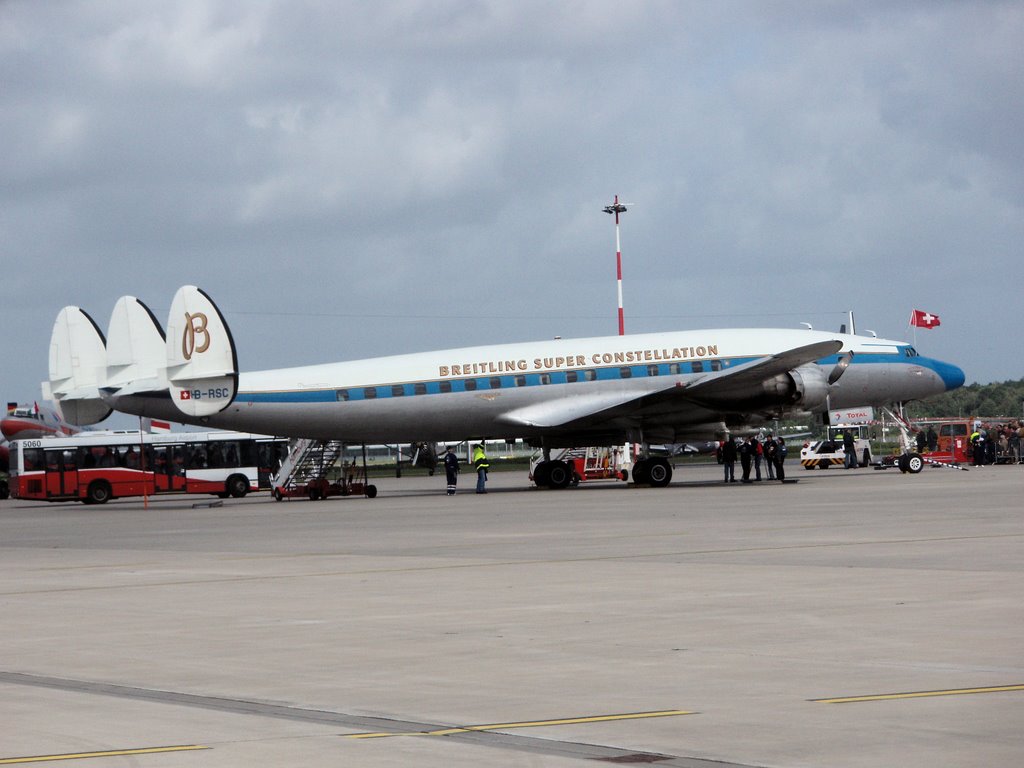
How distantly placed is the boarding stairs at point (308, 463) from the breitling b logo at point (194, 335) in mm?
7983

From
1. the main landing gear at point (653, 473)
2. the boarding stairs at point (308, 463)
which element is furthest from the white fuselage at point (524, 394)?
the boarding stairs at point (308, 463)

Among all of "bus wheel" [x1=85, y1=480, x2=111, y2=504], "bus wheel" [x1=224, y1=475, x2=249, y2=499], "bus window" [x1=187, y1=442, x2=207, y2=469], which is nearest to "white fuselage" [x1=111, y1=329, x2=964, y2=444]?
"bus wheel" [x1=85, y1=480, x2=111, y2=504]

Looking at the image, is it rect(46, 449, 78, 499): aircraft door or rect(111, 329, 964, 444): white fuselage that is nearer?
rect(111, 329, 964, 444): white fuselage

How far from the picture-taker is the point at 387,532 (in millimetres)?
27328

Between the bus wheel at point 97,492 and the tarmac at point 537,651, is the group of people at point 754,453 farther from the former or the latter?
the bus wheel at point 97,492

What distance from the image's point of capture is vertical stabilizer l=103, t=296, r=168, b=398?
45281 millimetres

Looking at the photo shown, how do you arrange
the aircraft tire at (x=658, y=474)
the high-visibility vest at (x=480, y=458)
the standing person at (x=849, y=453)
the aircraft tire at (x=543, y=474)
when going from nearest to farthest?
the aircraft tire at (x=658, y=474) < the high-visibility vest at (x=480, y=458) < the aircraft tire at (x=543, y=474) < the standing person at (x=849, y=453)

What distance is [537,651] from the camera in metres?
11.1

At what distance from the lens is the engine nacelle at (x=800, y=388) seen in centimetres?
4297

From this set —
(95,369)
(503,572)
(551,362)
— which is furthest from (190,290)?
(503,572)

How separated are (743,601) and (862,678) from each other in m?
4.44

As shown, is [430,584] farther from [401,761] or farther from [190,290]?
[190,290]

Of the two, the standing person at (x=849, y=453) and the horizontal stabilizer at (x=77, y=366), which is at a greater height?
the horizontal stabilizer at (x=77, y=366)

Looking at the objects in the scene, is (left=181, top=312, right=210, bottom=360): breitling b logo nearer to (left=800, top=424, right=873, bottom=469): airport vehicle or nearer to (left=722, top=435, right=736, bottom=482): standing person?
(left=722, top=435, right=736, bottom=482): standing person
